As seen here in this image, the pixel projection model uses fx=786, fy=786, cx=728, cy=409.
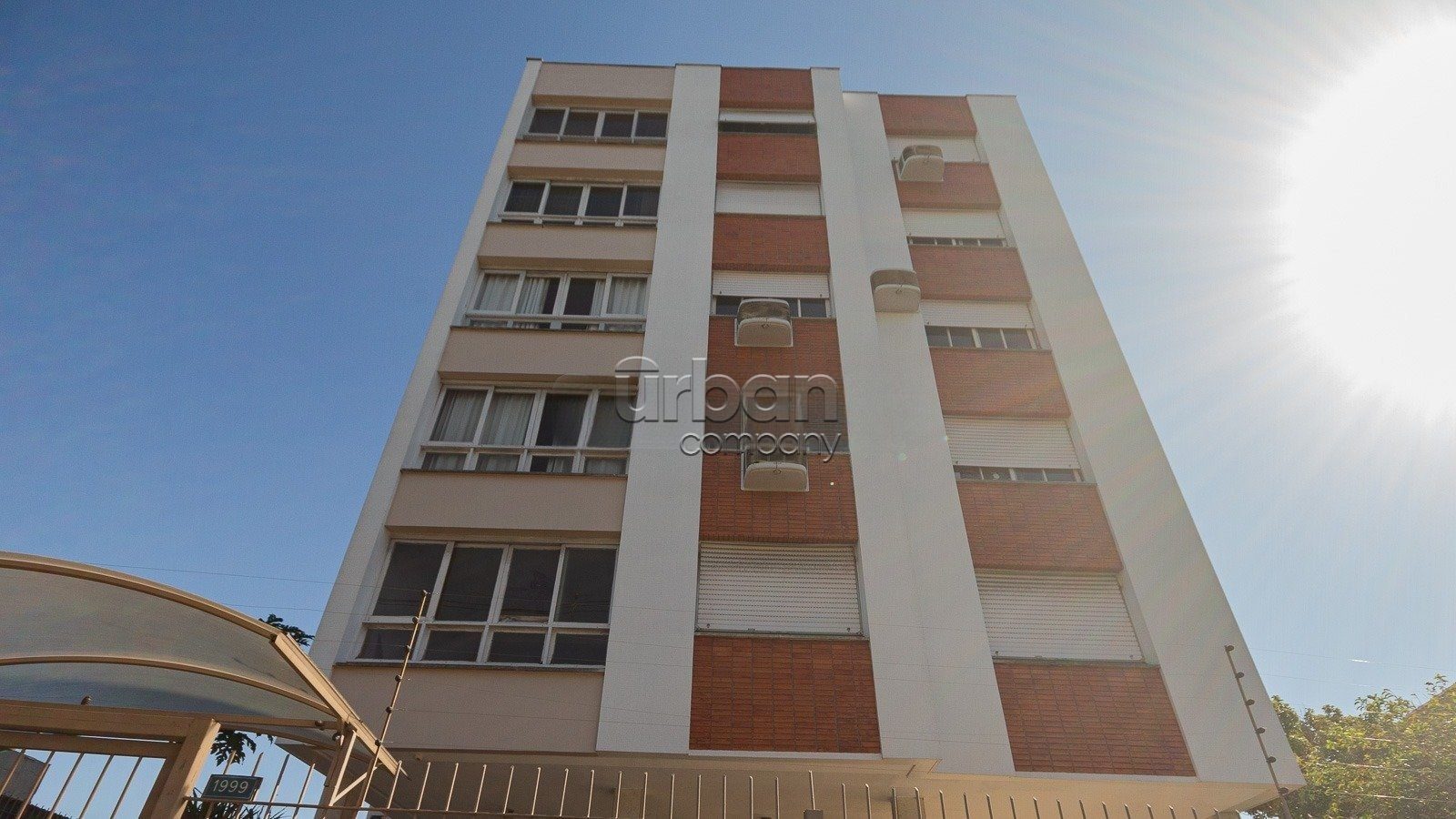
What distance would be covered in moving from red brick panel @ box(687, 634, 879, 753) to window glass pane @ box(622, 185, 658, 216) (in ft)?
25.6

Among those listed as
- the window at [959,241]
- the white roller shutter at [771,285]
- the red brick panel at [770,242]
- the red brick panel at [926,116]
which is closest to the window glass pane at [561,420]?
the white roller shutter at [771,285]

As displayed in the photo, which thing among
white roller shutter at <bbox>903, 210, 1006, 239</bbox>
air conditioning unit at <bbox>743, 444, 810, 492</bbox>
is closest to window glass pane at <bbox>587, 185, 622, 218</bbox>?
white roller shutter at <bbox>903, 210, 1006, 239</bbox>

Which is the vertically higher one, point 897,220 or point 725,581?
point 897,220

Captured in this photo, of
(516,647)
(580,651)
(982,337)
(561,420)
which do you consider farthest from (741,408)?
(982,337)

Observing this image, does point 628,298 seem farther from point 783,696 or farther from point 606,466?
point 783,696

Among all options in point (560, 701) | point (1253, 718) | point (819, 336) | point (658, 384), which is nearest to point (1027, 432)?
point (819, 336)

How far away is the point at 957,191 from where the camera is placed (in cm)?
1474

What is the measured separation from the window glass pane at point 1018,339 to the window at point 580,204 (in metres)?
6.08

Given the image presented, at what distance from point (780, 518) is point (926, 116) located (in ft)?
35.0

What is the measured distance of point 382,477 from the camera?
9633 millimetres

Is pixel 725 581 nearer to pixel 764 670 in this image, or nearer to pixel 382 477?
pixel 764 670

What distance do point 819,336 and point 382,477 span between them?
6254 mm

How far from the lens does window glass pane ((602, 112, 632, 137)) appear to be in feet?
48.9

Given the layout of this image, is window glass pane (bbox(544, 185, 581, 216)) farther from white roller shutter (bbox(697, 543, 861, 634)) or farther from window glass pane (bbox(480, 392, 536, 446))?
white roller shutter (bbox(697, 543, 861, 634))
